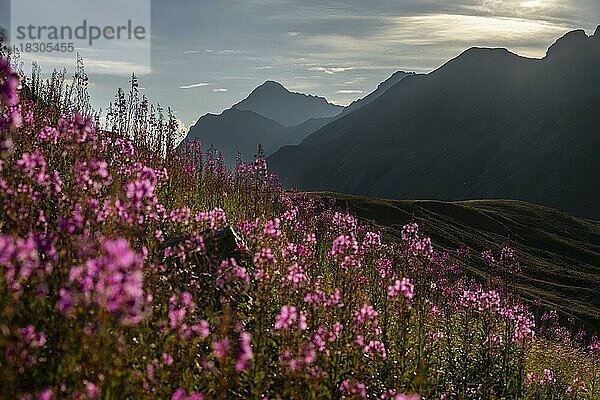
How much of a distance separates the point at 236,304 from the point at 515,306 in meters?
4.23

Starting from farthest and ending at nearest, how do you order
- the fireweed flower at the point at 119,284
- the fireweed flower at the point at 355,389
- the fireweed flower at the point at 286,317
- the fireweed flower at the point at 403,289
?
1. the fireweed flower at the point at 403,289
2. the fireweed flower at the point at 355,389
3. the fireweed flower at the point at 286,317
4. the fireweed flower at the point at 119,284

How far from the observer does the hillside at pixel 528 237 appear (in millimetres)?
40688

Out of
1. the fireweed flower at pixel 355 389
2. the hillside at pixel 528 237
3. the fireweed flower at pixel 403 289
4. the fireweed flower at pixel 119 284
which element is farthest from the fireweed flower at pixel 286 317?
the hillside at pixel 528 237

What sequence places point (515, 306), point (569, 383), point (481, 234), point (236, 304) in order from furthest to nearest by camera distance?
point (481, 234) → point (569, 383) → point (515, 306) → point (236, 304)

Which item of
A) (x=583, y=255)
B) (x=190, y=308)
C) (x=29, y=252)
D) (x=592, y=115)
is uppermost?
(x=592, y=115)

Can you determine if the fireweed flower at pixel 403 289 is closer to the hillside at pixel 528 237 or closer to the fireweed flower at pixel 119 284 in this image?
the fireweed flower at pixel 119 284

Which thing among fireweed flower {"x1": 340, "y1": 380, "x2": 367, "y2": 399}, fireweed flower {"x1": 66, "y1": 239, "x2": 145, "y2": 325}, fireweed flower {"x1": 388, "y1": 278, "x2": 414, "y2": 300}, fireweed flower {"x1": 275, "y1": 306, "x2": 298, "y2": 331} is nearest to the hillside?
fireweed flower {"x1": 388, "y1": 278, "x2": 414, "y2": 300}

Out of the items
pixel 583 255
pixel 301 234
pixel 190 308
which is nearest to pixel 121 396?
pixel 190 308

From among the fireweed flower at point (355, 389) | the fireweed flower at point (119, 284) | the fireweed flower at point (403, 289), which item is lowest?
the fireweed flower at point (355, 389)

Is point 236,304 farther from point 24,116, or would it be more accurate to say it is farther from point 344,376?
point 24,116

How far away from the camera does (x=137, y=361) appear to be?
4.73 meters

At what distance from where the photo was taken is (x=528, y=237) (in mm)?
57031

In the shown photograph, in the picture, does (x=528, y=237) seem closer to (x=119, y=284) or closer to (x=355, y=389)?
(x=355, y=389)

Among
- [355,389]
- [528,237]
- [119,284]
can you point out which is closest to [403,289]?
[355,389]
